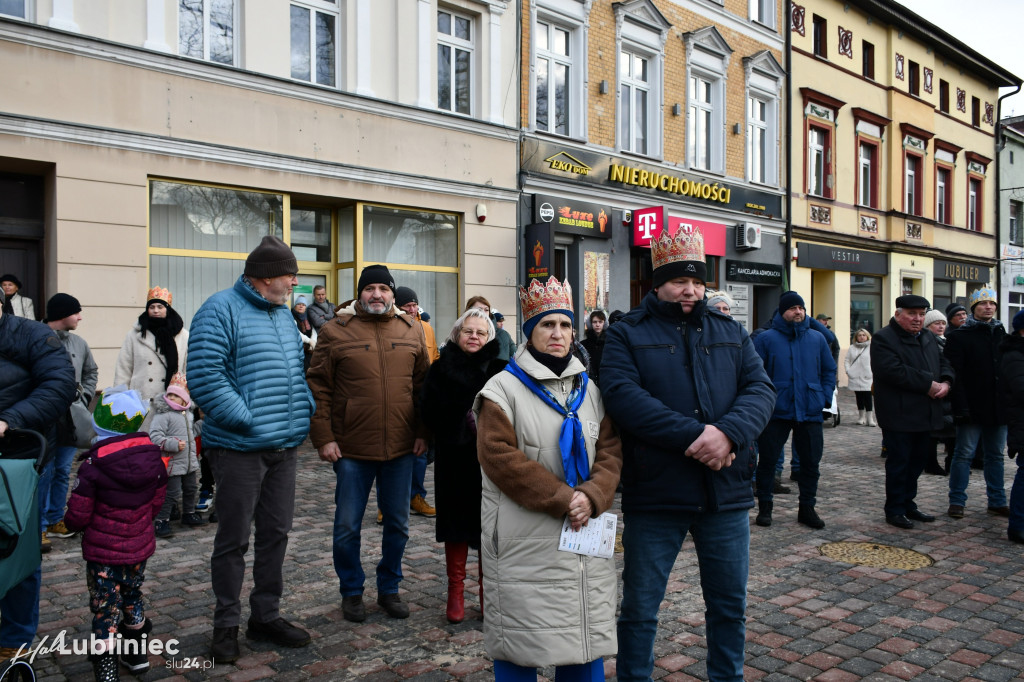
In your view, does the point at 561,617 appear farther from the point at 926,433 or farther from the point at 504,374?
the point at 926,433

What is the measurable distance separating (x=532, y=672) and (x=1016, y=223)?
3531cm

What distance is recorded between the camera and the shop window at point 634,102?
16.8m

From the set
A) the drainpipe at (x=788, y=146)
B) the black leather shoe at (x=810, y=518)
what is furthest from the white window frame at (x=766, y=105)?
the black leather shoe at (x=810, y=518)

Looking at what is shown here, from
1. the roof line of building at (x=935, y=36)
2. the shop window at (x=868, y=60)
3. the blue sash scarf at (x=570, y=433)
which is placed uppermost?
the roof line of building at (x=935, y=36)

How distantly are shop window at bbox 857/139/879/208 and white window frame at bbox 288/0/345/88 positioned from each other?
16889 mm

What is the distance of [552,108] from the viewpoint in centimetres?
1536

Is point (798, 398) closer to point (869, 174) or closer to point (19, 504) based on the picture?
point (19, 504)

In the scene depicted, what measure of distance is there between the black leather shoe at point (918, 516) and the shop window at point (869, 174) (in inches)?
717

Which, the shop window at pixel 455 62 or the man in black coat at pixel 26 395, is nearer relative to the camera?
the man in black coat at pixel 26 395

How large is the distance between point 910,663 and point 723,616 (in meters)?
1.40

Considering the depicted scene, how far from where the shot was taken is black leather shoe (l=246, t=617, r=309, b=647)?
4180mm

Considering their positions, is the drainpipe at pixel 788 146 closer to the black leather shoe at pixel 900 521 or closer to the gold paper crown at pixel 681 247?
the black leather shoe at pixel 900 521

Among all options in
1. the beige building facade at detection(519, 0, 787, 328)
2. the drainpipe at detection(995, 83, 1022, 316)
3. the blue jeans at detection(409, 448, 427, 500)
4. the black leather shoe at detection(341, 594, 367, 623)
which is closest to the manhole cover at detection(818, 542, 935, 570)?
the blue jeans at detection(409, 448, 427, 500)

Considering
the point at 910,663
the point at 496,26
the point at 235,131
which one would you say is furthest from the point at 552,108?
the point at 910,663
